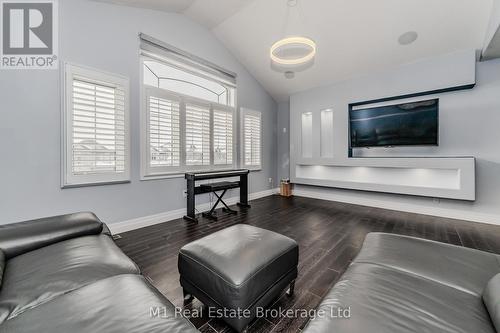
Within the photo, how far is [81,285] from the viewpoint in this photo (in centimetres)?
103

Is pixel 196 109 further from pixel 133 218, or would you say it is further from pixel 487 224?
pixel 487 224

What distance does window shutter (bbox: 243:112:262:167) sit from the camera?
5016 millimetres

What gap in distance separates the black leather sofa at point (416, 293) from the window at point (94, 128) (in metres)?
3.06

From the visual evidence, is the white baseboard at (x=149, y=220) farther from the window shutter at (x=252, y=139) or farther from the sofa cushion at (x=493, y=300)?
the sofa cushion at (x=493, y=300)

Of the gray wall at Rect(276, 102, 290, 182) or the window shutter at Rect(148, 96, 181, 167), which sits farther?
the gray wall at Rect(276, 102, 290, 182)

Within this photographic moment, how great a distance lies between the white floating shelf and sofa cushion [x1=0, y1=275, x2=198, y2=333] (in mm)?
4440

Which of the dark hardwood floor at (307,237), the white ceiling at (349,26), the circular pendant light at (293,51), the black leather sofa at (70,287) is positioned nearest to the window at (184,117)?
the white ceiling at (349,26)

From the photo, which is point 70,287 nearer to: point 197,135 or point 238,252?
point 238,252

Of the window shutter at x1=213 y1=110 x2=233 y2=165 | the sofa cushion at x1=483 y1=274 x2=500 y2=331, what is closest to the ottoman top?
the sofa cushion at x1=483 y1=274 x2=500 y2=331

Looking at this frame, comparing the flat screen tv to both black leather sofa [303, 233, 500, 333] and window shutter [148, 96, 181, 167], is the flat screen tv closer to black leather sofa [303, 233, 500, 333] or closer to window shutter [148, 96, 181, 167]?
black leather sofa [303, 233, 500, 333]

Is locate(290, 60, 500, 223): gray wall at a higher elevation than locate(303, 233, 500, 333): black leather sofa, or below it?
higher

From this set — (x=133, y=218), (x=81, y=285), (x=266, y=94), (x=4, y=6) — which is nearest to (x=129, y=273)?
(x=81, y=285)

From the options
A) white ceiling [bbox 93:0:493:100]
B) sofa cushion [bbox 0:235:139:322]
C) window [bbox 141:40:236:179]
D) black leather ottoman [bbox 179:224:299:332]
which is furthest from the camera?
window [bbox 141:40:236:179]

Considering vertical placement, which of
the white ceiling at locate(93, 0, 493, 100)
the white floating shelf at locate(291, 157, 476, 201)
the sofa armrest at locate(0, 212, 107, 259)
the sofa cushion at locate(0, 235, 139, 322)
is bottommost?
the sofa cushion at locate(0, 235, 139, 322)
